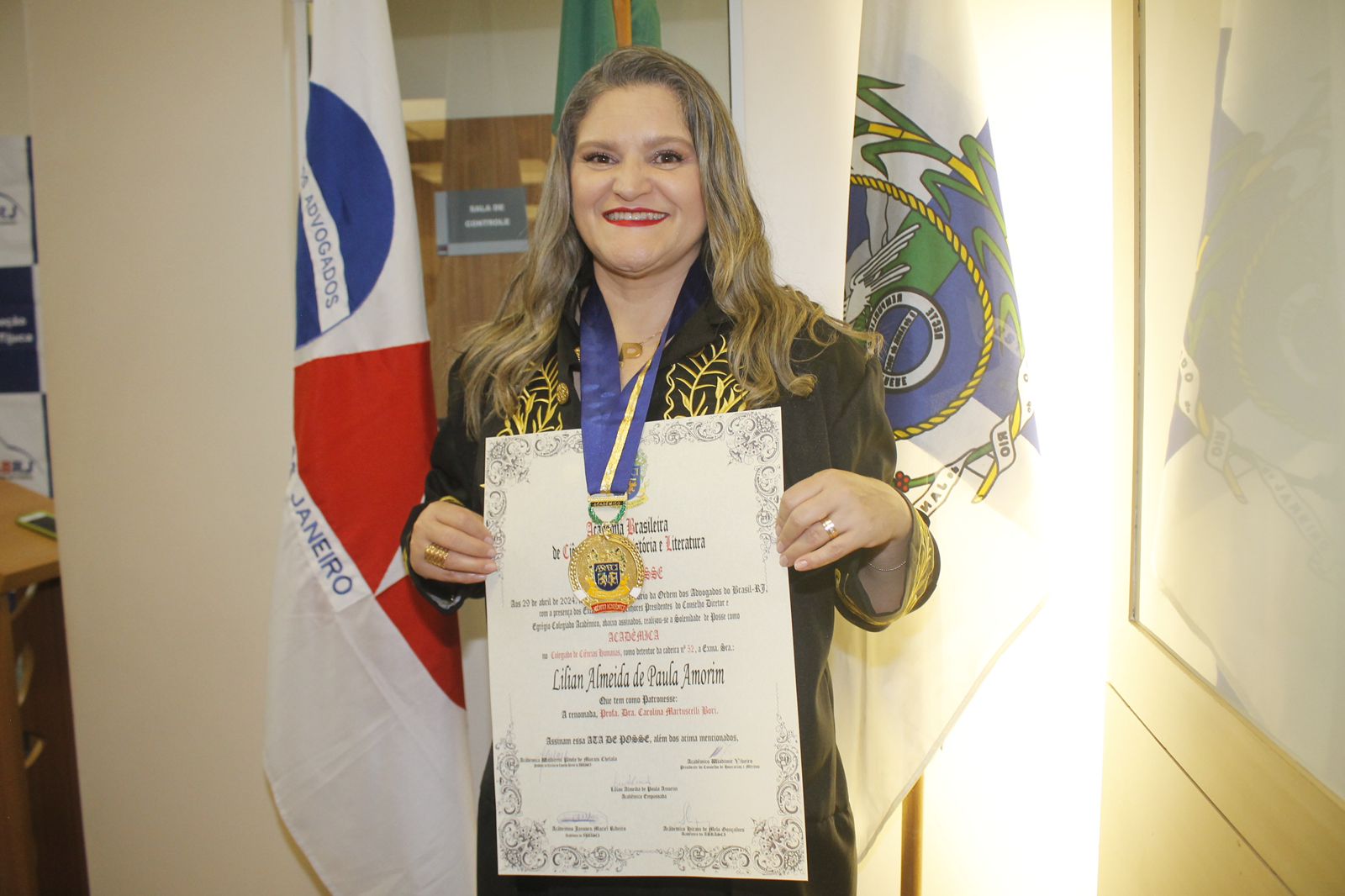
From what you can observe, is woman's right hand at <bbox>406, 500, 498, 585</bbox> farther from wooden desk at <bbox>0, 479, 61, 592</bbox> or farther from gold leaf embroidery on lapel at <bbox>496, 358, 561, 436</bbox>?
wooden desk at <bbox>0, 479, 61, 592</bbox>

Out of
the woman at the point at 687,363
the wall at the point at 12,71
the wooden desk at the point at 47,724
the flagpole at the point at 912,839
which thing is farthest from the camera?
the wall at the point at 12,71

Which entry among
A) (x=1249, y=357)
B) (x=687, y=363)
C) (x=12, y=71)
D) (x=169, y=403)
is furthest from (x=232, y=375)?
(x=1249, y=357)

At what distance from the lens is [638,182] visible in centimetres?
112

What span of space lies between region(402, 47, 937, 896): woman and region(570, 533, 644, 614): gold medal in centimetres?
13

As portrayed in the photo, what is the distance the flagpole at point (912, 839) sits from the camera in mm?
1631

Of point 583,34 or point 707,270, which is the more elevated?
point 583,34

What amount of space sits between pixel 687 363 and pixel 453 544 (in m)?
0.40

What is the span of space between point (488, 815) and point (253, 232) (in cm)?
156

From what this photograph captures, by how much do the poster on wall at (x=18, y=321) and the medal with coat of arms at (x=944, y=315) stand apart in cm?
295

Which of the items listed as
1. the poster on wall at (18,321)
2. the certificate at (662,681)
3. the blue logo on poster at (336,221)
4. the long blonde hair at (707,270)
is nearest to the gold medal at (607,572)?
the certificate at (662,681)

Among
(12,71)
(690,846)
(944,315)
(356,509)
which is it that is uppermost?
(12,71)

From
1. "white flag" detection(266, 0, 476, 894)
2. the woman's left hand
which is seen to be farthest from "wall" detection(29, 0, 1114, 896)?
the woman's left hand

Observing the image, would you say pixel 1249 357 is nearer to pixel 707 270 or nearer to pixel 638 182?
pixel 707 270

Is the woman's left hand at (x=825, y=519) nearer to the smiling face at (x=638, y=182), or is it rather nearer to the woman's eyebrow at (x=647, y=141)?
the smiling face at (x=638, y=182)
